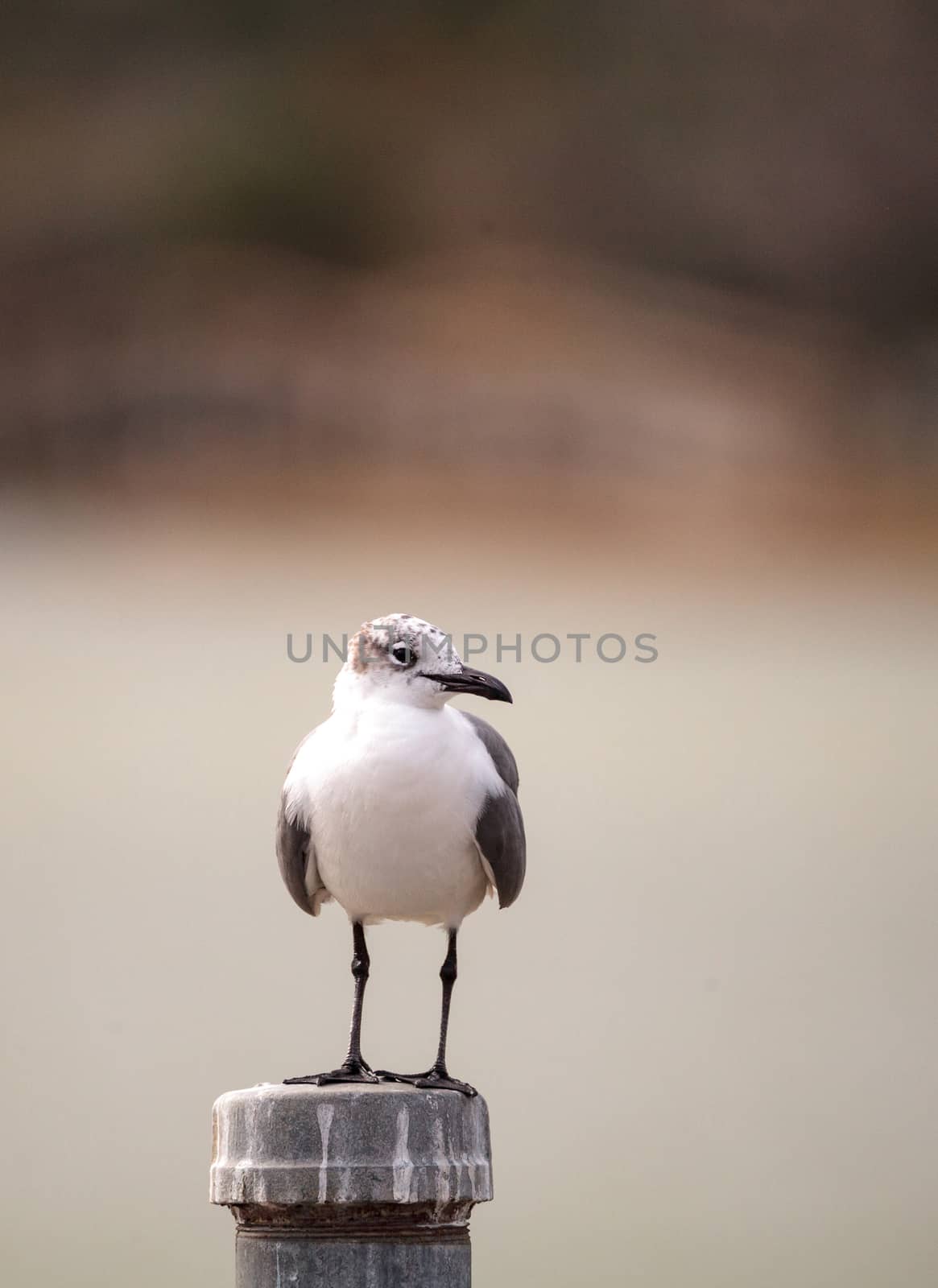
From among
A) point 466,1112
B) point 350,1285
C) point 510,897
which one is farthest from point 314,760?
point 350,1285

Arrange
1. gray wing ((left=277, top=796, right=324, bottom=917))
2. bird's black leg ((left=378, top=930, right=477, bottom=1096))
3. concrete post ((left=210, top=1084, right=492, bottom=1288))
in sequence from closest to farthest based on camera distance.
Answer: concrete post ((left=210, top=1084, right=492, bottom=1288)), bird's black leg ((left=378, top=930, right=477, bottom=1096)), gray wing ((left=277, top=796, right=324, bottom=917))

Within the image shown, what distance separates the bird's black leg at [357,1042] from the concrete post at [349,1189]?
15.9 inches

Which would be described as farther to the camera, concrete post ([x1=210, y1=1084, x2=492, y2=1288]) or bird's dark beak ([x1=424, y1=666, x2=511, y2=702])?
bird's dark beak ([x1=424, y1=666, x2=511, y2=702])

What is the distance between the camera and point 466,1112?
317 centimetres

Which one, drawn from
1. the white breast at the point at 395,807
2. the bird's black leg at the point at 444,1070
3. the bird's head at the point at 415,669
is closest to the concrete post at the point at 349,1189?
the bird's black leg at the point at 444,1070

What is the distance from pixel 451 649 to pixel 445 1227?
4.58 feet

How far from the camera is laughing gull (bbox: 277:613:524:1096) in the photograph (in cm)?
381

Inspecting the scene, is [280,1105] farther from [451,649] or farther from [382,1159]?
[451,649]

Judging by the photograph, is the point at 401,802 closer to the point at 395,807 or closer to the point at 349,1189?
the point at 395,807

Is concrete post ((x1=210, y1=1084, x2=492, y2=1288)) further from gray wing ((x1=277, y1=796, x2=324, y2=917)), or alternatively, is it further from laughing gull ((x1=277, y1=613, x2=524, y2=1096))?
gray wing ((x1=277, y1=796, x2=324, y2=917))

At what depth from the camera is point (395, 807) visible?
3.80m

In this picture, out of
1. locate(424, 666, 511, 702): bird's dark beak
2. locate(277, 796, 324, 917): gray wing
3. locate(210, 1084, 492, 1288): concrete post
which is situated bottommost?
locate(210, 1084, 492, 1288): concrete post

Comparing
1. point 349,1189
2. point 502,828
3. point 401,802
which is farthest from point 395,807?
point 349,1189

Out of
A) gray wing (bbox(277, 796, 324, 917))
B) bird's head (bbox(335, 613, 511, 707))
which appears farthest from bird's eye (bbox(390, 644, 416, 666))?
gray wing (bbox(277, 796, 324, 917))
